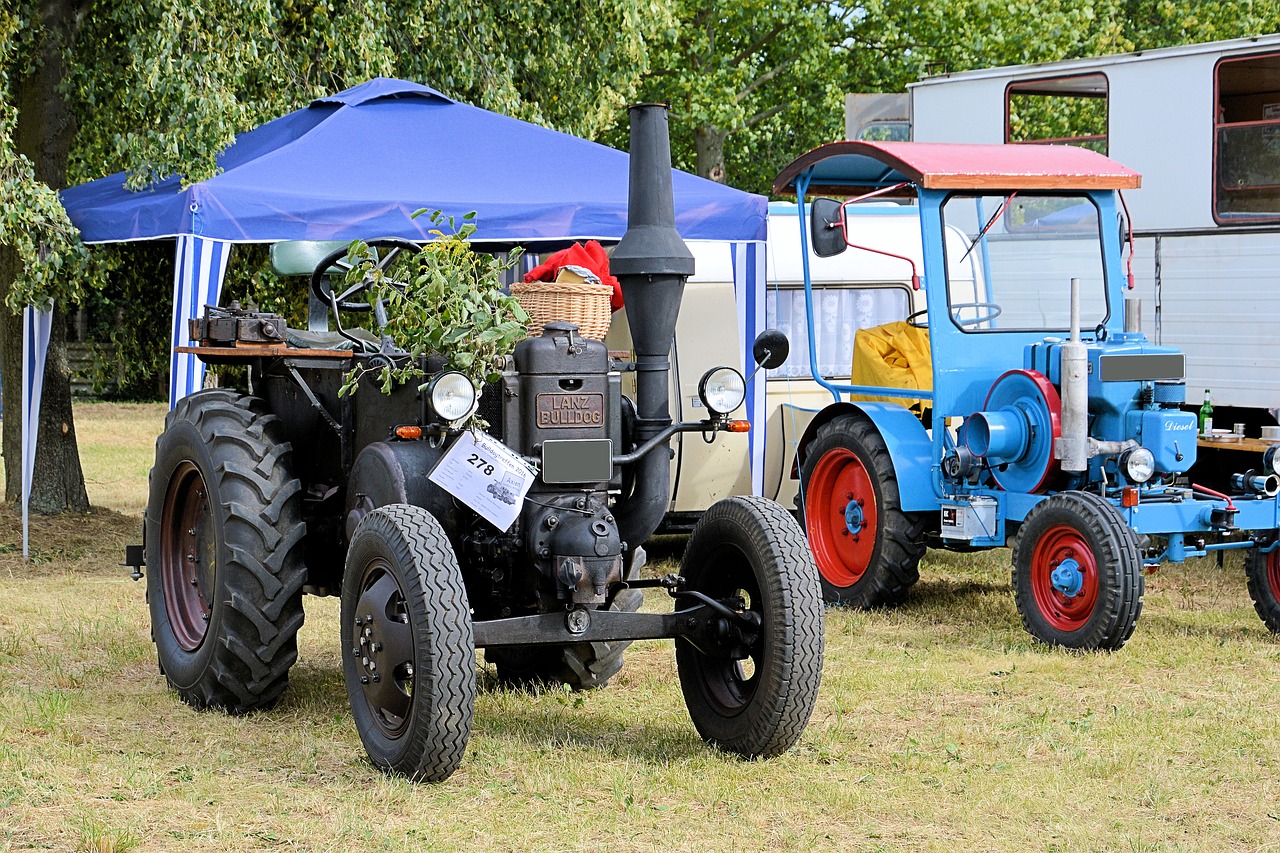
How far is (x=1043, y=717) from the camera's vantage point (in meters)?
5.99

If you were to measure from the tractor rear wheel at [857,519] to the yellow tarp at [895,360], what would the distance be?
1.16ft

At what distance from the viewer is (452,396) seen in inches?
196

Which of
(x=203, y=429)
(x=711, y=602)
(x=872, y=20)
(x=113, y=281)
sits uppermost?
(x=872, y=20)

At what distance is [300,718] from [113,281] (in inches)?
257

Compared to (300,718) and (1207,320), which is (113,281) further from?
(1207,320)

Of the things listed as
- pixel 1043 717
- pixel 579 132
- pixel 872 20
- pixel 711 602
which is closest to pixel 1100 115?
pixel 579 132

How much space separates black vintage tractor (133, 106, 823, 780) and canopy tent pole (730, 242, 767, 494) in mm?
3568

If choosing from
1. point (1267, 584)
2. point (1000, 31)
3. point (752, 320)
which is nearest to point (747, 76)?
point (1000, 31)

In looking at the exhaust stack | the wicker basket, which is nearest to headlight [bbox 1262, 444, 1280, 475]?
the exhaust stack

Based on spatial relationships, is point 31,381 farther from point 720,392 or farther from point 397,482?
point 720,392

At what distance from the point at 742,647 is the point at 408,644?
112 cm

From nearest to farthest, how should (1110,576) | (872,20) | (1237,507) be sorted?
(1110,576) → (1237,507) → (872,20)

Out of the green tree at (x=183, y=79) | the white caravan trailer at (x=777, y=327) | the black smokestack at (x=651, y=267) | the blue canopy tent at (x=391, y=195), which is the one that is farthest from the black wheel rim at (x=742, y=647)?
the green tree at (x=183, y=79)

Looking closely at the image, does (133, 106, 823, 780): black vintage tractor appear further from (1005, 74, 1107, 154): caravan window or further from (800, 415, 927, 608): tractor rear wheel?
(1005, 74, 1107, 154): caravan window
